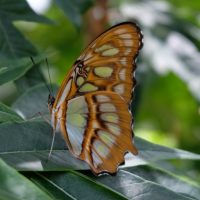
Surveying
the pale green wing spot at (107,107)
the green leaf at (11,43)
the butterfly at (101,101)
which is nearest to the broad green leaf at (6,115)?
the butterfly at (101,101)

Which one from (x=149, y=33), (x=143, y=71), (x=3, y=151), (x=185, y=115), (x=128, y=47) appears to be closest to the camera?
(x=3, y=151)

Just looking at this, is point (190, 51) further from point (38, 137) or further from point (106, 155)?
point (38, 137)

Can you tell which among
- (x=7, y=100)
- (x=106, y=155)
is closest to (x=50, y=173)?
(x=106, y=155)

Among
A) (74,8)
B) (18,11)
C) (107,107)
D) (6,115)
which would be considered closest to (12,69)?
(6,115)

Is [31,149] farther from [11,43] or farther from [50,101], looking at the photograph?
[11,43]

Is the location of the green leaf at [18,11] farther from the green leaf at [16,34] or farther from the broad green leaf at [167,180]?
the broad green leaf at [167,180]

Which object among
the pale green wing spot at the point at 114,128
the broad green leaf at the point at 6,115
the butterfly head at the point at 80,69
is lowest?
the pale green wing spot at the point at 114,128

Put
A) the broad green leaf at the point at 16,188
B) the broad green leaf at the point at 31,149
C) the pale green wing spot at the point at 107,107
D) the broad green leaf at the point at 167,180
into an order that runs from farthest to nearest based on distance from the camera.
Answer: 1. the pale green wing spot at the point at 107,107
2. the broad green leaf at the point at 167,180
3. the broad green leaf at the point at 31,149
4. the broad green leaf at the point at 16,188
